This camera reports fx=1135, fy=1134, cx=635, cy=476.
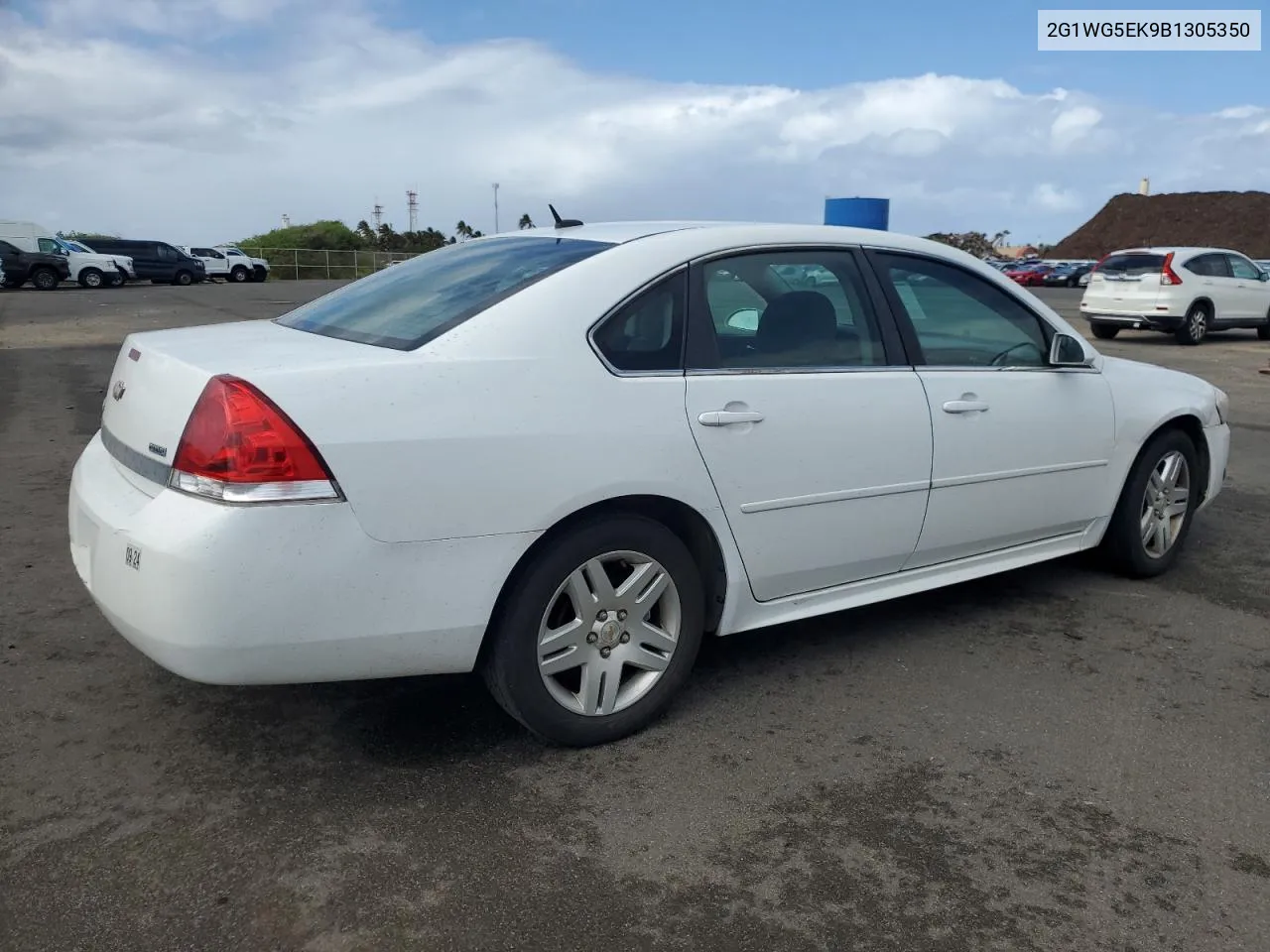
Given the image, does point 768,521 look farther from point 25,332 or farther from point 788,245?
point 25,332

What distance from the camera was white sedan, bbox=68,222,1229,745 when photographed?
2842 millimetres

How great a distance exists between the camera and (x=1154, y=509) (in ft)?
16.5

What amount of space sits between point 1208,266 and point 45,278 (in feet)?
106

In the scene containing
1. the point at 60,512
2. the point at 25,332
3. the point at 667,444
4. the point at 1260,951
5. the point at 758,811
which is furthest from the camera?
the point at 25,332

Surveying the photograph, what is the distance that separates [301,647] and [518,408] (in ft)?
2.76

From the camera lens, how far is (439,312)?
11.1 ft

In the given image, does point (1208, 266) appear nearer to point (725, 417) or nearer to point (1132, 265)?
point (1132, 265)

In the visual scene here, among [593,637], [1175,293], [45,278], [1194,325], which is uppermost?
[45,278]

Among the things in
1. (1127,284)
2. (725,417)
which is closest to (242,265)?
(1127,284)

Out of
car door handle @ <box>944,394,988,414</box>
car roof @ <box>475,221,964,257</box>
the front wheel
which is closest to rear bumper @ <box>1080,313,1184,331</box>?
the front wheel

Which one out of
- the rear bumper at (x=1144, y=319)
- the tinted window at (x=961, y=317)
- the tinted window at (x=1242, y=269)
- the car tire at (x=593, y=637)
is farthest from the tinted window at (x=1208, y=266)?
the car tire at (x=593, y=637)

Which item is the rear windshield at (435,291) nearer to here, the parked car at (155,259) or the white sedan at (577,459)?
the white sedan at (577,459)

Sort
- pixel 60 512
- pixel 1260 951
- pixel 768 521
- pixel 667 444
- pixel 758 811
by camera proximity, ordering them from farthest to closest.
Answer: pixel 60 512 < pixel 768 521 < pixel 667 444 < pixel 758 811 < pixel 1260 951

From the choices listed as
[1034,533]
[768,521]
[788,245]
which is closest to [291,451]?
[768,521]
